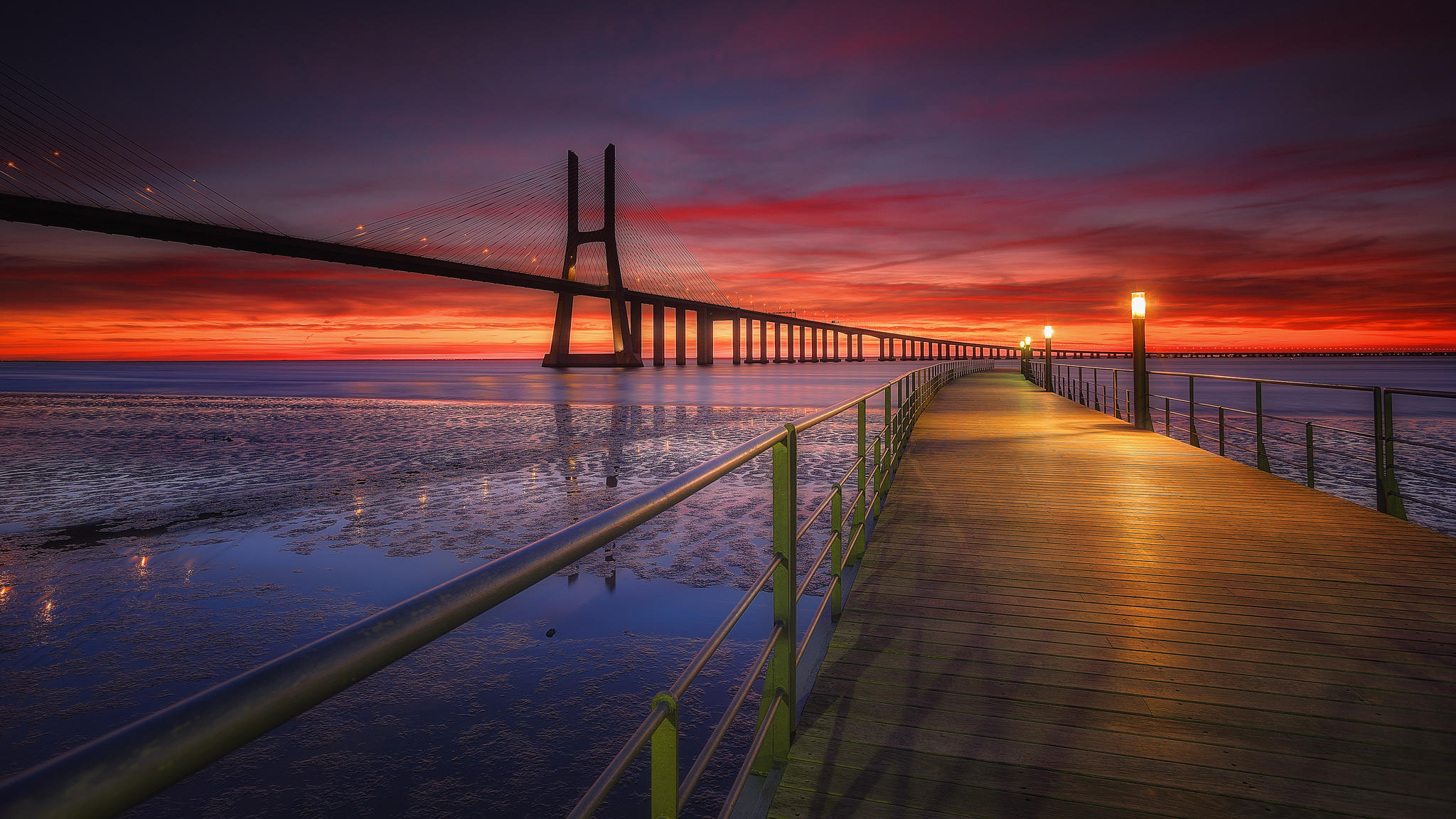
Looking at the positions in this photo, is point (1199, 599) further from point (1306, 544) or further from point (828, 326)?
point (828, 326)

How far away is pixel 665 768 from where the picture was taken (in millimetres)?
1398

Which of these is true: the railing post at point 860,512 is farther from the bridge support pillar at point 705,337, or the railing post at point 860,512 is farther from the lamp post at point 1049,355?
the bridge support pillar at point 705,337

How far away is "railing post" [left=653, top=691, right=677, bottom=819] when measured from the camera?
4.58ft

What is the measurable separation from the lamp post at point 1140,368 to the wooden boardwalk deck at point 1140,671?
20.2 ft

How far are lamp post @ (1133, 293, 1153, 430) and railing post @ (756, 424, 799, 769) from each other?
10.7m

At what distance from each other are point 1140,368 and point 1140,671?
386 inches

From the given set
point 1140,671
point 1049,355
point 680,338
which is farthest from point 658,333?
point 1140,671

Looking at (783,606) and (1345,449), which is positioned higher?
(783,606)

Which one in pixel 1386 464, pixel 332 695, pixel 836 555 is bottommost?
pixel 836 555

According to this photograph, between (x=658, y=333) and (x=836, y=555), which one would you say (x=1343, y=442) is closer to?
(x=836, y=555)

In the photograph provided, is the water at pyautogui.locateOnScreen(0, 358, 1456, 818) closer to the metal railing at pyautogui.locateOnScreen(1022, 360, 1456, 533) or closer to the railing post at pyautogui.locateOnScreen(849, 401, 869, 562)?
the railing post at pyautogui.locateOnScreen(849, 401, 869, 562)

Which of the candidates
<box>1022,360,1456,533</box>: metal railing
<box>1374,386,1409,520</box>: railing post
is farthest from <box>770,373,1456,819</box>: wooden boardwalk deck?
<box>1022,360,1456,533</box>: metal railing

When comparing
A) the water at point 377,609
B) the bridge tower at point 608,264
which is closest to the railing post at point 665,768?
the water at point 377,609

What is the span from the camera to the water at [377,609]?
12.2 ft
